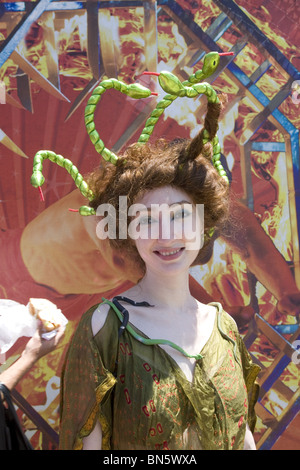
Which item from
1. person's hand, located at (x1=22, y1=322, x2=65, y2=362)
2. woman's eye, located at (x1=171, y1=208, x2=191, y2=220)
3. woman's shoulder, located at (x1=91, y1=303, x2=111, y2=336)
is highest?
woman's eye, located at (x1=171, y1=208, x2=191, y2=220)

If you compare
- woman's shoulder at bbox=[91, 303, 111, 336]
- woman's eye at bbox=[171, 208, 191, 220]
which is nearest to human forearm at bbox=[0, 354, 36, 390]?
woman's shoulder at bbox=[91, 303, 111, 336]

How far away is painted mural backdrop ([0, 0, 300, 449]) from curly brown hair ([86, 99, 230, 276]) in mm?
517

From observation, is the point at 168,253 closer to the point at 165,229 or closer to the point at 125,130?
the point at 165,229

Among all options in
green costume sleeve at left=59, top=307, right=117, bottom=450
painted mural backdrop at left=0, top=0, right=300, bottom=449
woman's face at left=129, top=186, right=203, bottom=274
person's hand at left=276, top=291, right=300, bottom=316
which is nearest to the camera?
green costume sleeve at left=59, top=307, right=117, bottom=450

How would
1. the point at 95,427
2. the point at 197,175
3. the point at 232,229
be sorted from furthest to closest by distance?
1. the point at 232,229
2. the point at 197,175
3. the point at 95,427

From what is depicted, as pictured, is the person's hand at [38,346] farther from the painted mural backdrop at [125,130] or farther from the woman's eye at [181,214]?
the woman's eye at [181,214]

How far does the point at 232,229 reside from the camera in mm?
2467

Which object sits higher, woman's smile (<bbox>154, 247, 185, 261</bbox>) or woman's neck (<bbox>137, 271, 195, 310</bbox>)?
woman's smile (<bbox>154, 247, 185, 261</bbox>)

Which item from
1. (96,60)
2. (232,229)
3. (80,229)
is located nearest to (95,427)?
(80,229)

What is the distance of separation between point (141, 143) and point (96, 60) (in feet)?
2.26

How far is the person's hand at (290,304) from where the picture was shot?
2.53 m

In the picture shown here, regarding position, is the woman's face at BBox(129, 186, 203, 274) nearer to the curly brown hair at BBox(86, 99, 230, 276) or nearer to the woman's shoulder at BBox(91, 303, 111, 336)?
the curly brown hair at BBox(86, 99, 230, 276)

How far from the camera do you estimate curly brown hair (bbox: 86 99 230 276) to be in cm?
176
